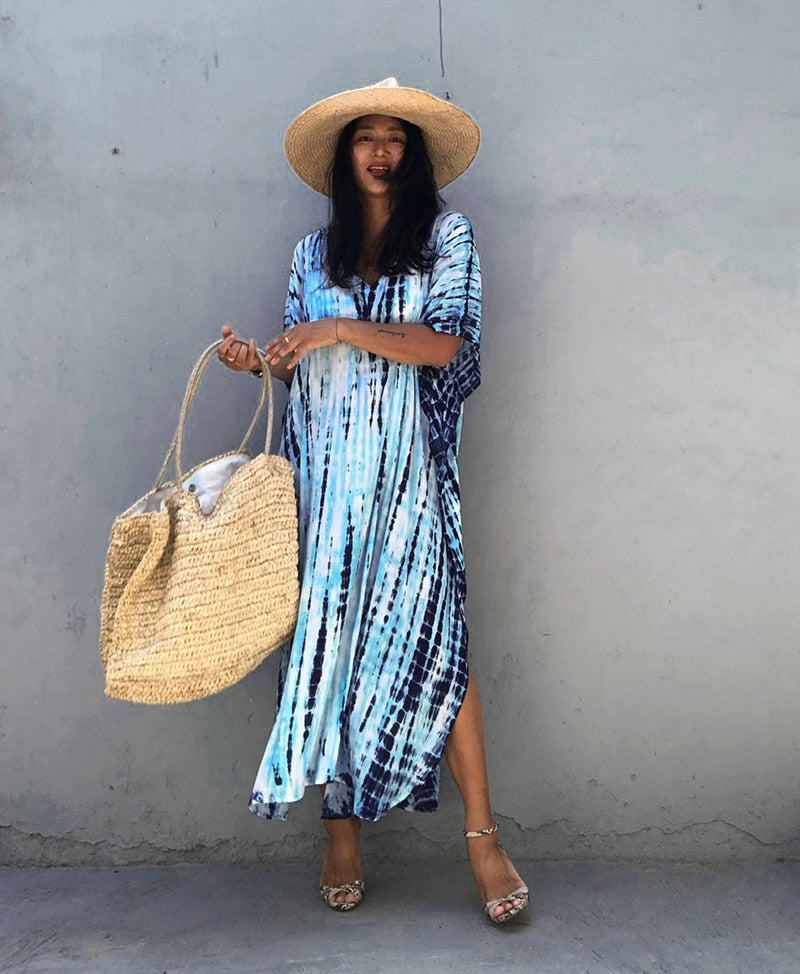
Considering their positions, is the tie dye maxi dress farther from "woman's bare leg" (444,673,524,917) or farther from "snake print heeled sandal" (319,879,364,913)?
"snake print heeled sandal" (319,879,364,913)

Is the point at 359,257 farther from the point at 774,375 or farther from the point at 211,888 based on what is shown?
the point at 211,888

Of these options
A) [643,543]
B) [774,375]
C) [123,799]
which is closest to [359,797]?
[123,799]

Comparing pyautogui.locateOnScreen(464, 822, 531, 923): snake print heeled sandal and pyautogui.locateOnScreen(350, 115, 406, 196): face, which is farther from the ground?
pyautogui.locateOnScreen(350, 115, 406, 196): face

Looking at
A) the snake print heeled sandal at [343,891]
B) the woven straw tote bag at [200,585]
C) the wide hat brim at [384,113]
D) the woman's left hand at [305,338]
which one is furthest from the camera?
the snake print heeled sandal at [343,891]

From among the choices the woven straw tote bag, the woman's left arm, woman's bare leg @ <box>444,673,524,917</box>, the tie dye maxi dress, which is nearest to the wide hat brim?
the tie dye maxi dress

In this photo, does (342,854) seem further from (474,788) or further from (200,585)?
(200,585)

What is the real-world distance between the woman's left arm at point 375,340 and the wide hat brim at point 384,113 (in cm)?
46

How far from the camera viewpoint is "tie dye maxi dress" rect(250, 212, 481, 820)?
2.26m

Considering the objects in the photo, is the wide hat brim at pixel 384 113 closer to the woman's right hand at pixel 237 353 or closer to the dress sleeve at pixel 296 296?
the dress sleeve at pixel 296 296

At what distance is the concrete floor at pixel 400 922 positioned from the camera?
2.12 metres

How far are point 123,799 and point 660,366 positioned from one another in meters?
1.84

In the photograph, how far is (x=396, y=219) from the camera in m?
2.39

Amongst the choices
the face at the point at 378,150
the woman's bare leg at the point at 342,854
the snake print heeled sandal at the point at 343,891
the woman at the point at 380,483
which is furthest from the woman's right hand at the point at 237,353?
the snake print heeled sandal at the point at 343,891

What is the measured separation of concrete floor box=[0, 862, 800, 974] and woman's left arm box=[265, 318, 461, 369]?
4.17ft
